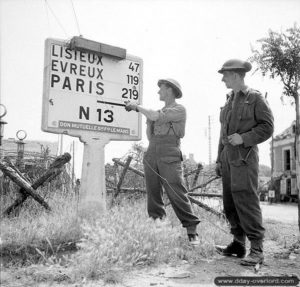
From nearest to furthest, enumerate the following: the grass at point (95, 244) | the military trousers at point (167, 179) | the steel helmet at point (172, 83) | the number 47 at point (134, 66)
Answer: the grass at point (95, 244)
the military trousers at point (167, 179)
the steel helmet at point (172, 83)
the number 47 at point (134, 66)

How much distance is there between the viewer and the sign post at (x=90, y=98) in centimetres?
437

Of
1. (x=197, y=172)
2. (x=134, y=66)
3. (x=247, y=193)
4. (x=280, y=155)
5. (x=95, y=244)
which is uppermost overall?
(x=280, y=155)

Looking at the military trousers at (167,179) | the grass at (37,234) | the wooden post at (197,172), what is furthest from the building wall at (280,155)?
the grass at (37,234)

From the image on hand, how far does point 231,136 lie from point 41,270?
2.34 meters

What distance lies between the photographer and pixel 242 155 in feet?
12.5

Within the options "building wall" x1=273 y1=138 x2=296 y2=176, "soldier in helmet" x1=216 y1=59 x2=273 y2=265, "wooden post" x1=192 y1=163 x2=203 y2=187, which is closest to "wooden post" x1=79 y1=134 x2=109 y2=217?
"soldier in helmet" x1=216 y1=59 x2=273 y2=265

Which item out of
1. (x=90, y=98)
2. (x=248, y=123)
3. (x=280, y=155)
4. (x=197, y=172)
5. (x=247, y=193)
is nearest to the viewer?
(x=247, y=193)

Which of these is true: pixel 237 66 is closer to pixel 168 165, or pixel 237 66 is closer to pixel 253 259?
pixel 168 165

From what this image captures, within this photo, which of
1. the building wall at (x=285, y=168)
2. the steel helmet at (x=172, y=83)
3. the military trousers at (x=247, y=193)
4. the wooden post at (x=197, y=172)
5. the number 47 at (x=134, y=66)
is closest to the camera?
the military trousers at (x=247, y=193)

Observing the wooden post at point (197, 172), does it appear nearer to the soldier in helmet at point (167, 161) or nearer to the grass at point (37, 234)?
the soldier in helmet at point (167, 161)

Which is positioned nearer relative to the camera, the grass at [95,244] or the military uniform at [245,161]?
the grass at [95,244]

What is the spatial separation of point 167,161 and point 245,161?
37.0 inches

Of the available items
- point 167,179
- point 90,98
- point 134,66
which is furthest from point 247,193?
point 134,66

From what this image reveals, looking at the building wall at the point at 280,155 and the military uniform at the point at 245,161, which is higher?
the building wall at the point at 280,155
